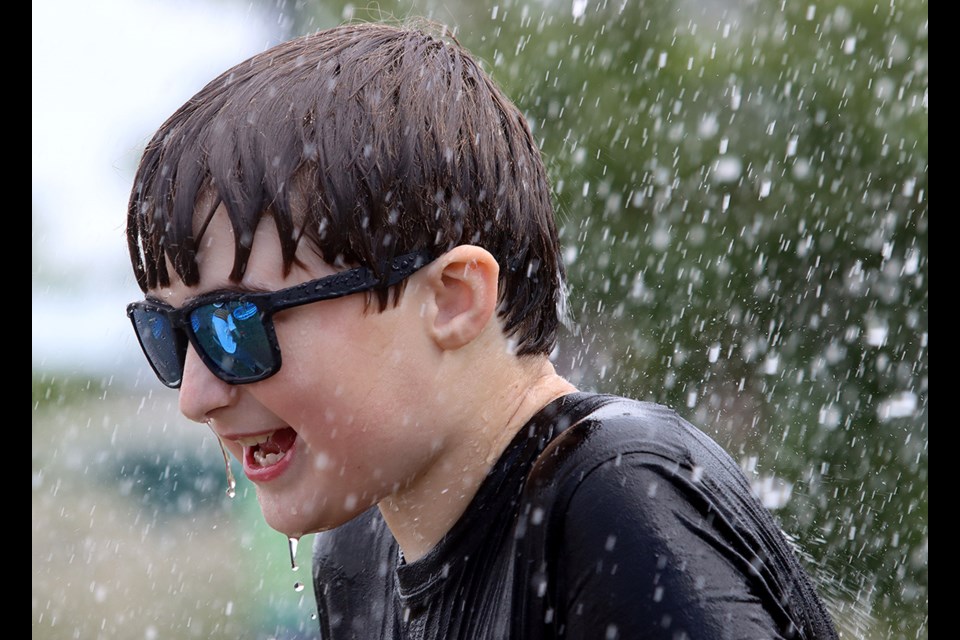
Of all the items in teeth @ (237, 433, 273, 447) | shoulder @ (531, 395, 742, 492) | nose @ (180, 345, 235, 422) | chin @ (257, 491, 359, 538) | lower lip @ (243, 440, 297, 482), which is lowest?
chin @ (257, 491, 359, 538)

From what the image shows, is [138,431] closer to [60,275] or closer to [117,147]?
[60,275]

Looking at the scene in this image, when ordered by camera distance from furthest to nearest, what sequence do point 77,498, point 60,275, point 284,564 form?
point 77,498 < point 284,564 < point 60,275

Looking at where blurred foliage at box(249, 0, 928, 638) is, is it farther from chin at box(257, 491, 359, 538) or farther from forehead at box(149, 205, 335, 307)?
chin at box(257, 491, 359, 538)

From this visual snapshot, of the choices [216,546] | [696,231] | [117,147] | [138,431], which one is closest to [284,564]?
[216,546]

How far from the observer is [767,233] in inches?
177

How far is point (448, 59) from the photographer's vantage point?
2166mm

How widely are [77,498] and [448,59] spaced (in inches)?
273

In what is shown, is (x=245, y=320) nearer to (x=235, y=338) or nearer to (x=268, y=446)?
(x=235, y=338)

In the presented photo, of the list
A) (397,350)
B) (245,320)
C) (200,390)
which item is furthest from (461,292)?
(200,390)

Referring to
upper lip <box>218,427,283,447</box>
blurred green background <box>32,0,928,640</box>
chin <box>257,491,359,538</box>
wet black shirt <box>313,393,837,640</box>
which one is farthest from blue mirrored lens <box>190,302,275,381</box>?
blurred green background <box>32,0,928,640</box>

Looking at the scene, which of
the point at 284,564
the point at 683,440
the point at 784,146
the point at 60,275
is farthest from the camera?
the point at 284,564

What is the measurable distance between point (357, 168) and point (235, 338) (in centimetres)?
38

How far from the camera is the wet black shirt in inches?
60.4

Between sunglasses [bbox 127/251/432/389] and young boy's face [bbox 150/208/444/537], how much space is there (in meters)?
0.02
